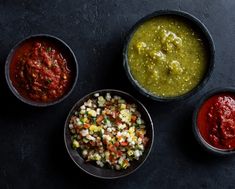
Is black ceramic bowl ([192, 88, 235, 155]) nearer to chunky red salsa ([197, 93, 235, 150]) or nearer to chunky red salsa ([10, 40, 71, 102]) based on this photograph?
chunky red salsa ([197, 93, 235, 150])

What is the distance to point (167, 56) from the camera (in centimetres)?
414

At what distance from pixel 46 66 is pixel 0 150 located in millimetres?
844

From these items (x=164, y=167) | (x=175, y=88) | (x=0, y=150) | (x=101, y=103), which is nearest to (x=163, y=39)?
(x=175, y=88)

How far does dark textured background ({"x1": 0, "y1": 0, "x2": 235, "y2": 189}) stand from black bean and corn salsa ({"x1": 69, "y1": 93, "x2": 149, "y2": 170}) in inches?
6.6

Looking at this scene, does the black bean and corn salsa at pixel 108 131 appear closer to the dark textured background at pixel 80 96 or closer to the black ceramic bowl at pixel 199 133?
the dark textured background at pixel 80 96

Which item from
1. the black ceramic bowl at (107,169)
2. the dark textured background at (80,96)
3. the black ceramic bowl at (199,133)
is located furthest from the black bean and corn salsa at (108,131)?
the black ceramic bowl at (199,133)

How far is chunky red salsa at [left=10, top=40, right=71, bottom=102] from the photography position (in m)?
4.15

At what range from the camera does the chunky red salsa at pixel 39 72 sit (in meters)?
4.15

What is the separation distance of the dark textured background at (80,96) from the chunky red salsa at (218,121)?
0.63 ft

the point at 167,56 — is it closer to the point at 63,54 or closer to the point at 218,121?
the point at 218,121

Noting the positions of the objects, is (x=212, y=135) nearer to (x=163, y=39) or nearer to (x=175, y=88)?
(x=175, y=88)

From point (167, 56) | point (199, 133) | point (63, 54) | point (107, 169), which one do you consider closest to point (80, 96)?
point (63, 54)

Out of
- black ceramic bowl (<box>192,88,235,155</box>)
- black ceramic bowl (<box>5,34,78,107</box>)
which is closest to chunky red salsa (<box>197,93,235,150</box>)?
black ceramic bowl (<box>192,88,235,155</box>)

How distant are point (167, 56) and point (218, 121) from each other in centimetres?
66
